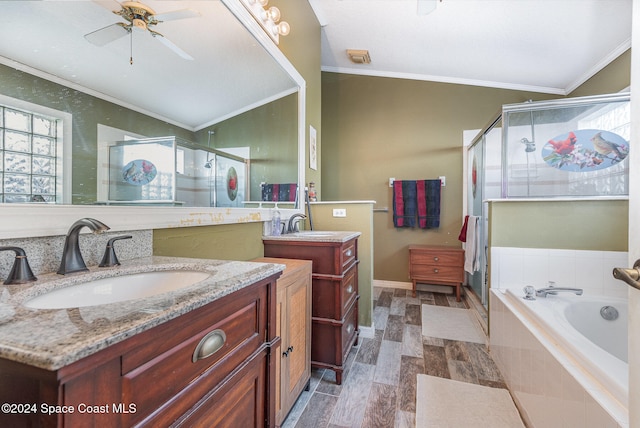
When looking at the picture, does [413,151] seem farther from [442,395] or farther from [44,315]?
[44,315]

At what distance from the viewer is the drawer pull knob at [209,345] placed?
596 mm

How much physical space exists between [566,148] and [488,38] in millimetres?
1344

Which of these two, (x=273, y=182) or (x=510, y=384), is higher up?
(x=273, y=182)

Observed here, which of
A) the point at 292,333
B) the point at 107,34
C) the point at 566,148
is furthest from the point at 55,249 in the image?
the point at 566,148

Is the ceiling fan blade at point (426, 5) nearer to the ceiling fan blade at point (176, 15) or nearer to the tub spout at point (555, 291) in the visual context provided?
the ceiling fan blade at point (176, 15)

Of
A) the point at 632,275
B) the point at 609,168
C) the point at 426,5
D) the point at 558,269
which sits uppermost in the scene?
the point at 426,5

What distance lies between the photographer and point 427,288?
12.4 ft

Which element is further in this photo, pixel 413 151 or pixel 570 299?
pixel 413 151

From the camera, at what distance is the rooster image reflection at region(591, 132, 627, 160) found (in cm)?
199

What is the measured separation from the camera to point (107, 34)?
33.6 inches

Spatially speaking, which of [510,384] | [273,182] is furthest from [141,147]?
[510,384]

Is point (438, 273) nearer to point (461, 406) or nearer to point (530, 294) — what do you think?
point (530, 294)

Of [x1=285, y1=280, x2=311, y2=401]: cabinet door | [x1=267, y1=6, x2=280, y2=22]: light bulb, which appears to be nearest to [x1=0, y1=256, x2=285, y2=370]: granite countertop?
[x1=285, y1=280, x2=311, y2=401]: cabinet door

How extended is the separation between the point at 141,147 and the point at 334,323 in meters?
1.35
